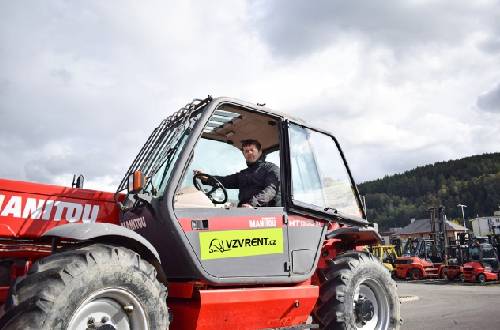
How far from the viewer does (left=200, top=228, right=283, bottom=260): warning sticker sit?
4.25m

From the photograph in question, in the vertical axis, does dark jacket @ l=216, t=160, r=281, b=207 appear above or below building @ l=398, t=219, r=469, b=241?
below

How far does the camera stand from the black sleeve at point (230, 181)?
554 centimetres

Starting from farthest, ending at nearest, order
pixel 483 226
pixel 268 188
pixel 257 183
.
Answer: pixel 483 226 < pixel 257 183 < pixel 268 188

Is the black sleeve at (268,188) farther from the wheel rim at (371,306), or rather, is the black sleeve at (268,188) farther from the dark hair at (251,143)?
the wheel rim at (371,306)

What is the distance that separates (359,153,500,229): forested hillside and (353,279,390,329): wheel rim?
125474 millimetres

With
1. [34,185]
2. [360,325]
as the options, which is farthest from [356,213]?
[34,185]

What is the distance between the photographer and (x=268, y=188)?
507 centimetres

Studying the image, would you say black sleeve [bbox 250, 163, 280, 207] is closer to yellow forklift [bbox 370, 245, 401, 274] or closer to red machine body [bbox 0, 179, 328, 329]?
red machine body [bbox 0, 179, 328, 329]

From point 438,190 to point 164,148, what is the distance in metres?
146

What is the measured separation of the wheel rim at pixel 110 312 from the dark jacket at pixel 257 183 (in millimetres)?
1706

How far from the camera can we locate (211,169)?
17.5 feet

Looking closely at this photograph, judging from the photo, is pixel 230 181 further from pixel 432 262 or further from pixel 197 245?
pixel 432 262

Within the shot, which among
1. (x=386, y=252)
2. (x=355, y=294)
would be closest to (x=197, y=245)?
(x=355, y=294)

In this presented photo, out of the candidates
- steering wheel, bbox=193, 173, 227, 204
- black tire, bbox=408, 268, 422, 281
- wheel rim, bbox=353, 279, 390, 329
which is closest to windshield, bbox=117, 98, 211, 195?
steering wheel, bbox=193, 173, 227, 204
